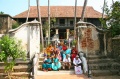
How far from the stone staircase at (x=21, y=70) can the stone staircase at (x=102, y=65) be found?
326 centimetres

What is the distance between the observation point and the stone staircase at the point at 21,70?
1107cm

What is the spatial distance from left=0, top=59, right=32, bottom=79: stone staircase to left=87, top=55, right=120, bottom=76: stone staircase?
10.7ft

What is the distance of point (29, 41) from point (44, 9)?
30.2 metres

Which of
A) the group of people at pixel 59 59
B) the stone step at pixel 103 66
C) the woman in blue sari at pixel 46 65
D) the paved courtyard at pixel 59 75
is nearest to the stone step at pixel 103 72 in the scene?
the paved courtyard at pixel 59 75

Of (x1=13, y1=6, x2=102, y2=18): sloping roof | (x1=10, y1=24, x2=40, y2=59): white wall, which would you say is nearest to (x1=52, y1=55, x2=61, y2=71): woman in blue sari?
(x1=10, y1=24, x2=40, y2=59): white wall

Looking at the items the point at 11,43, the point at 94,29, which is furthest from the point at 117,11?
the point at 11,43

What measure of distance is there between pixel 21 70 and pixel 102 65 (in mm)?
4283

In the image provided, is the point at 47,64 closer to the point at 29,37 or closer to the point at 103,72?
the point at 29,37

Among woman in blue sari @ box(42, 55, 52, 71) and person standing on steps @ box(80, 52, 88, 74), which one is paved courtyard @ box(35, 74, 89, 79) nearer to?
person standing on steps @ box(80, 52, 88, 74)

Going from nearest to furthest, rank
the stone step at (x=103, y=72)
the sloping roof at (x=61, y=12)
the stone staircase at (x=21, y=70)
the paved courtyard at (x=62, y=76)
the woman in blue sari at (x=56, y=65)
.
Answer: the paved courtyard at (x=62, y=76), the stone staircase at (x=21, y=70), the stone step at (x=103, y=72), the woman in blue sari at (x=56, y=65), the sloping roof at (x=61, y=12)

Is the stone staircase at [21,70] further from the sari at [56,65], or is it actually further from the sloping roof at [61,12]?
the sloping roof at [61,12]

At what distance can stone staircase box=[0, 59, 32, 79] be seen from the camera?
36.3 ft

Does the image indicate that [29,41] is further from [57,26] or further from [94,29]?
[57,26]

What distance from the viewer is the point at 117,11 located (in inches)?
496
